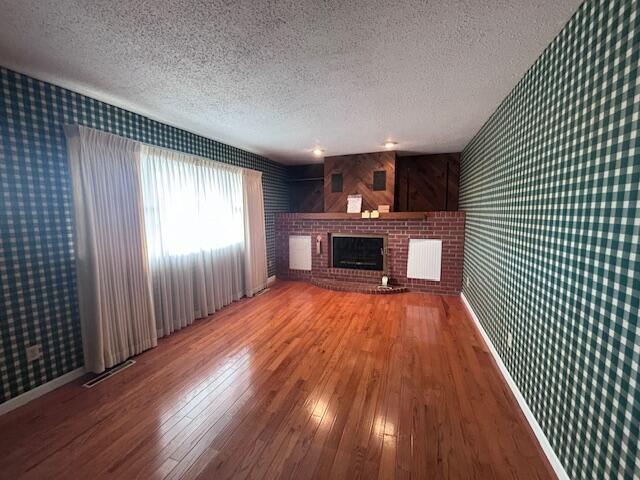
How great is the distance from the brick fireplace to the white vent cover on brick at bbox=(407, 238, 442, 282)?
0.21 feet

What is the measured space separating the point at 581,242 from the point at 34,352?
3567 mm

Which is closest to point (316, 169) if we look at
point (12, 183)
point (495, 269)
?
point (495, 269)

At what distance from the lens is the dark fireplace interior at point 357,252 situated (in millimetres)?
4721

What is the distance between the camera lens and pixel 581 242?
48.2 inches

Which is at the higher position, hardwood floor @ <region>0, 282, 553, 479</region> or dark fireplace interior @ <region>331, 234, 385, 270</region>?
dark fireplace interior @ <region>331, 234, 385, 270</region>

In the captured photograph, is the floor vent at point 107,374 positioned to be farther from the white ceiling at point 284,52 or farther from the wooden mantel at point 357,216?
the wooden mantel at point 357,216

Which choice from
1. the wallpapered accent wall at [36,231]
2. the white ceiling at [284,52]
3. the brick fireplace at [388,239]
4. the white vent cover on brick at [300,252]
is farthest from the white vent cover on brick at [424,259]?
the wallpapered accent wall at [36,231]

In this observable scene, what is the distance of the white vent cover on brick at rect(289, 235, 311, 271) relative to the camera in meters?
5.16

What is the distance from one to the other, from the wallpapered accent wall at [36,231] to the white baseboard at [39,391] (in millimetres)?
36

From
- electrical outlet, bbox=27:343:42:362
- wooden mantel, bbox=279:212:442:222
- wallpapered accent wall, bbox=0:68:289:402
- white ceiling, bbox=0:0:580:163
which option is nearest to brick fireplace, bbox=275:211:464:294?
wooden mantel, bbox=279:212:442:222

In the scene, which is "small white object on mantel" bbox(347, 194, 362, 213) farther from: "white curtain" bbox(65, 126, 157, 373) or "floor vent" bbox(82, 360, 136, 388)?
"floor vent" bbox(82, 360, 136, 388)

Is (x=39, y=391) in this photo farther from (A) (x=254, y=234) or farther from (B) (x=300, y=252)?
(B) (x=300, y=252)

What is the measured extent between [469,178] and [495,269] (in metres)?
2.02

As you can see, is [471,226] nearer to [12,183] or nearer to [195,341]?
[195,341]
